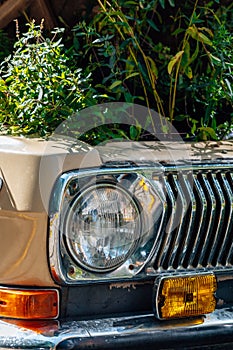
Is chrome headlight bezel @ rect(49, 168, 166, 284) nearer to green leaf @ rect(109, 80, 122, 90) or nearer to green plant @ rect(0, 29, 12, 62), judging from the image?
green leaf @ rect(109, 80, 122, 90)

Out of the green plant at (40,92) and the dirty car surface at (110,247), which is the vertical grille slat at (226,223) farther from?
the green plant at (40,92)

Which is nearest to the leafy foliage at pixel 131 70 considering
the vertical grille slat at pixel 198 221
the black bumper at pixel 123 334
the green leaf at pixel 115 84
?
the green leaf at pixel 115 84

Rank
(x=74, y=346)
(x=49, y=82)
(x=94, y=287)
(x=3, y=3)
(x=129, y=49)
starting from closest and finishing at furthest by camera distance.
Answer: (x=74, y=346)
(x=94, y=287)
(x=49, y=82)
(x=129, y=49)
(x=3, y=3)

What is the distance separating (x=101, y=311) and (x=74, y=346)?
211mm

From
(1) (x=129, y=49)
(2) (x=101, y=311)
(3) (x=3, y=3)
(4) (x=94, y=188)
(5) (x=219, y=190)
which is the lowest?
(2) (x=101, y=311)

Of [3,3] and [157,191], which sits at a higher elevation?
[3,3]

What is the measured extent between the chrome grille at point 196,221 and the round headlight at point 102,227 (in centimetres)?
12

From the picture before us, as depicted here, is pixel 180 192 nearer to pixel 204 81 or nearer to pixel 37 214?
pixel 37 214

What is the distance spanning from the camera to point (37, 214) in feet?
7.32

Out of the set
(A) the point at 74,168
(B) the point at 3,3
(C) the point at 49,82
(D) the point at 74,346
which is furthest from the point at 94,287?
(B) the point at 3,3

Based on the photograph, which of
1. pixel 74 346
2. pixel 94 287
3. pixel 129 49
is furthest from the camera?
pixel 129 49

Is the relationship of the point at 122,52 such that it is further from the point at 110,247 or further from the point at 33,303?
the point at 33,303

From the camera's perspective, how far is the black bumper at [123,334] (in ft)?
7.16

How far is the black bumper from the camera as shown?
7.16 ft
